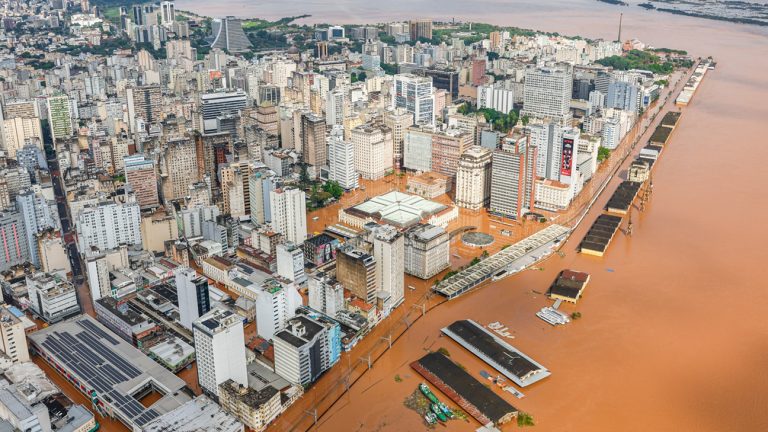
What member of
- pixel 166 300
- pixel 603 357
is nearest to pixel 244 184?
pixel 166 300

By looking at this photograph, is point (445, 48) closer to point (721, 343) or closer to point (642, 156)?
point (642, 156)

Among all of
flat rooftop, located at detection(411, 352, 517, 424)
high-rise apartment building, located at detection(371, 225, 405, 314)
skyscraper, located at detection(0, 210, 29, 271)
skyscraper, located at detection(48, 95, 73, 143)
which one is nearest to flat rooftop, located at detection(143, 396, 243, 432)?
flat rooftop, located at detection(411, 352, 517, 424)

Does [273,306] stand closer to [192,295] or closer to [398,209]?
[192,295]

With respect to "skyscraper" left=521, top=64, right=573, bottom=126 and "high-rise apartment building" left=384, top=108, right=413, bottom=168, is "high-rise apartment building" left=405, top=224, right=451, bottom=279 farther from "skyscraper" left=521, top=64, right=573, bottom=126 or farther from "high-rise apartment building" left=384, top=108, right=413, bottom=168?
"skyscraper" left=521, top=64, right=573, bottom=126

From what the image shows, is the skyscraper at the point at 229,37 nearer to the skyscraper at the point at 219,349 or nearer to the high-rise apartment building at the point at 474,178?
the high-rise apartment building at the point at 474,178

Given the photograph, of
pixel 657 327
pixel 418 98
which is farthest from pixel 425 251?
pixel 418 98

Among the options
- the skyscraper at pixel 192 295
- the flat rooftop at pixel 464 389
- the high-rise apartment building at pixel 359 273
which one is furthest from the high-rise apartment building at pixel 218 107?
the flat rooftop at pixel 464 389
